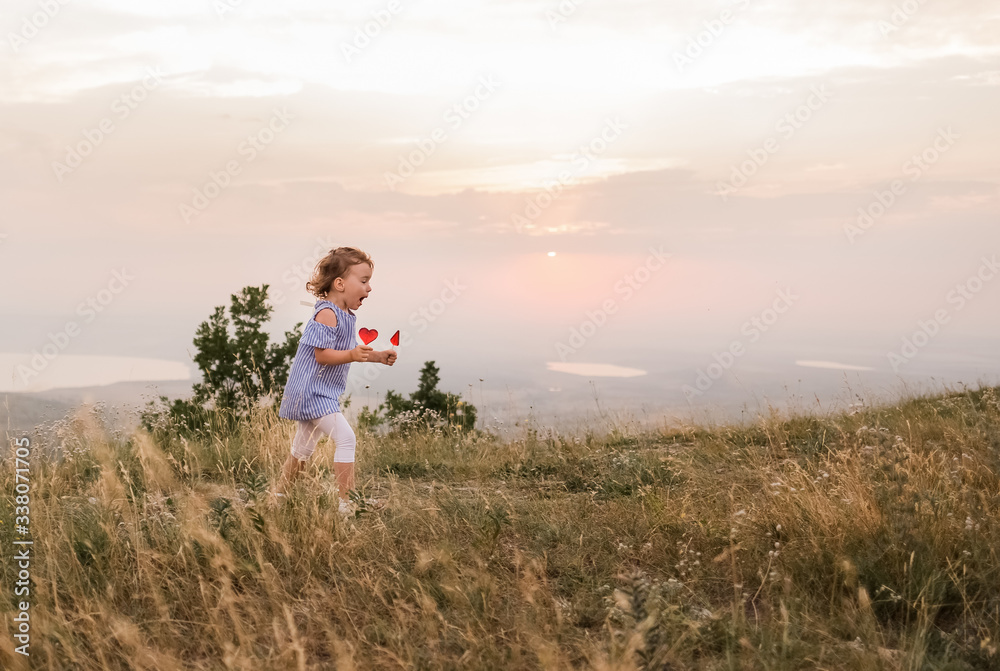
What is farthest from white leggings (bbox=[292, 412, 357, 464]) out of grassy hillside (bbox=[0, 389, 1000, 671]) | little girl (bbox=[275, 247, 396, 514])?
grassy hillside (bbox=[0, 389, 1000, 671])

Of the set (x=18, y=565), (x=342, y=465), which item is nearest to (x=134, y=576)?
(x=18, y=565)

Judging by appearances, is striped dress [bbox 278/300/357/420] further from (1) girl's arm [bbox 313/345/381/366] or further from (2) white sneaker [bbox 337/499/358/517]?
(2) white sneaker [bbox 337/499/358/517]

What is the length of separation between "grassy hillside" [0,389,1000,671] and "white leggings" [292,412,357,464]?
0.37 m

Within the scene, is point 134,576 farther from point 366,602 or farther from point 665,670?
point 665,670

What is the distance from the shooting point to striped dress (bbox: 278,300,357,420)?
550 cm

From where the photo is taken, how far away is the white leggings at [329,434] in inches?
215

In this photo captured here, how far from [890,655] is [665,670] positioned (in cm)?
96

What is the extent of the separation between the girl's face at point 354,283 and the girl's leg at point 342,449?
2.74 ft

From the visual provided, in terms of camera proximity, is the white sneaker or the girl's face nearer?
the white sneaker

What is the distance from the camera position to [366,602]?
4.02m

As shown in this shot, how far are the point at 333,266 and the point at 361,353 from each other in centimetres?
80

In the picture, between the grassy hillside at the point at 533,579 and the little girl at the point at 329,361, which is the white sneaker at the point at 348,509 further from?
the little girl at the point at 329,361

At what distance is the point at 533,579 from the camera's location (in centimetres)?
416

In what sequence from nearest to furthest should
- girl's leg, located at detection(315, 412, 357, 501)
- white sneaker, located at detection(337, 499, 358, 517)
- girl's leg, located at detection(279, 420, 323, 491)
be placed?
white sneaker, located at detection(337, 499, 358, 517)
girl's leg, located at detection(315, 412, 357, 501)
girl's leg, located at detection(279, 420, 323, 491)
